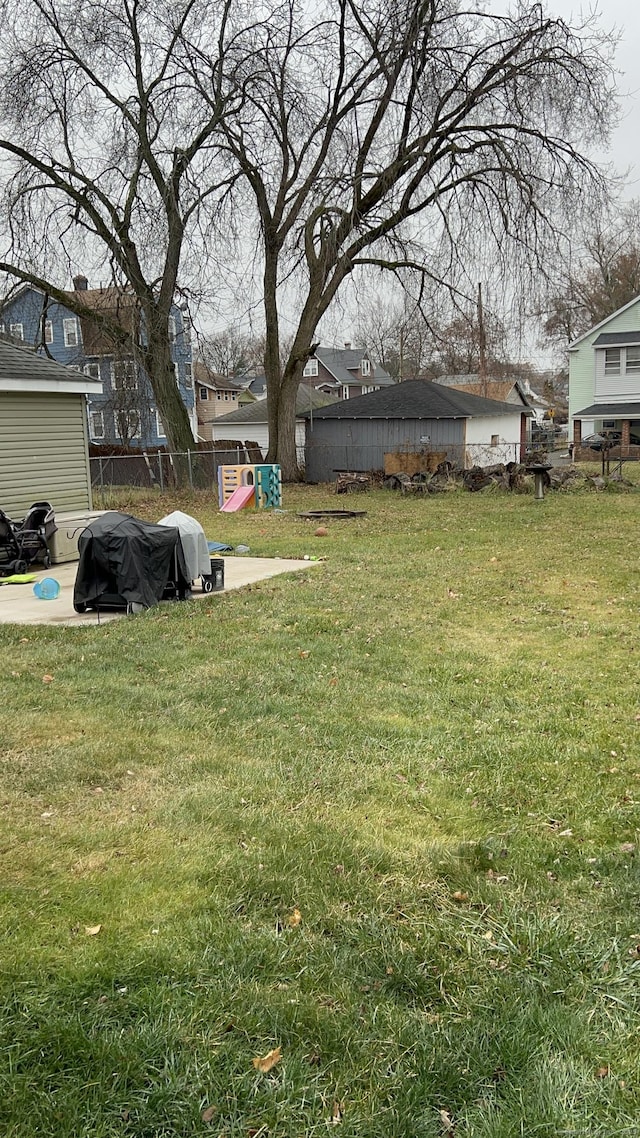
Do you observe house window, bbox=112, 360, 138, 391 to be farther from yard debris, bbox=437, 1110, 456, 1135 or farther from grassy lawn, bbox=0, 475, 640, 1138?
yard debris, bbox=437, 1110, 456, 1135

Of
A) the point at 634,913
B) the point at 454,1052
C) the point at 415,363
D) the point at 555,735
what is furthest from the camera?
the point at 415,363

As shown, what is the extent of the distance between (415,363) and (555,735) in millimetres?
57815

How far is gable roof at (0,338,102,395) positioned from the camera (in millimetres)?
11891

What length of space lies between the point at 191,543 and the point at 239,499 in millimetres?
10111

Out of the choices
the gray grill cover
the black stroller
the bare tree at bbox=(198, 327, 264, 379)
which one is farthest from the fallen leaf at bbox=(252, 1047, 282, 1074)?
the bare tree at bbox=(198, 327, 264, 379)

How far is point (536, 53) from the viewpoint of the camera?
1892cm

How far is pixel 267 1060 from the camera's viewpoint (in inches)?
89.0

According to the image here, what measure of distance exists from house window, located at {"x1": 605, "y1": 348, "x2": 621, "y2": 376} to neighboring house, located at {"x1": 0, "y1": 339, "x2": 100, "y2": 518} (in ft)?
84.4

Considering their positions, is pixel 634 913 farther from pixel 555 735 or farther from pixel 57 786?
pixel 57 786

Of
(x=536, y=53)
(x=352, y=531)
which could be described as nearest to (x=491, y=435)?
(x=536, y=53)

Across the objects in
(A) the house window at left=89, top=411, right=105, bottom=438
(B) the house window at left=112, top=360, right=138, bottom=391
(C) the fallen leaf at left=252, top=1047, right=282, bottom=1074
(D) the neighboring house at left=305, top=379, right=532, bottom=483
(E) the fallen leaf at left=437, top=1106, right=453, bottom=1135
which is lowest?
(E) the fallen leaf at left=437, top=1106, right=453, bottom=1135

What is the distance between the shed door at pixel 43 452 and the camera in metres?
→ 12.2

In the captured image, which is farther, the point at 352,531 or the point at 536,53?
the point at 536,53

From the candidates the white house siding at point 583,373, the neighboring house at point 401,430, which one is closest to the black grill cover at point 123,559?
the neighboring house at point 401,430
